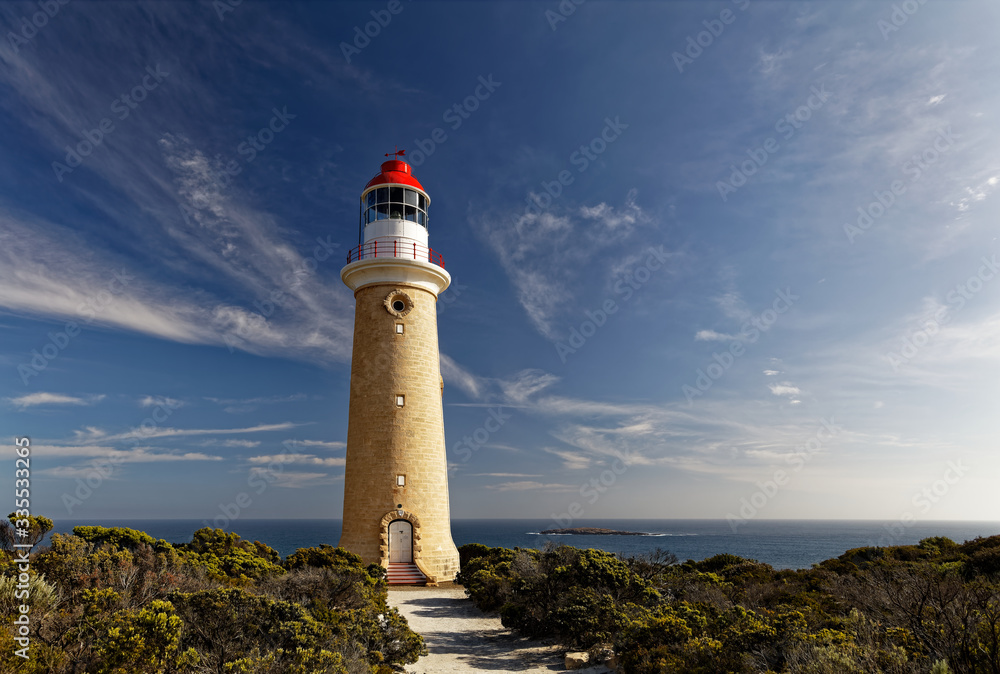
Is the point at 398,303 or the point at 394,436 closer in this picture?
the point at 394,436

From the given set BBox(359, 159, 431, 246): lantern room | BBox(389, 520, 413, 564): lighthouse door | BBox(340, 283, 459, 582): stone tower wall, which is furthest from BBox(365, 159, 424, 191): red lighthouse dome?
BBox(389, 520, 413, 564): lighthouse door

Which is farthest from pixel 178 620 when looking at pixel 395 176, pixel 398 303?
pixel 395 176

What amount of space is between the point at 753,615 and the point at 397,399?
13.6m

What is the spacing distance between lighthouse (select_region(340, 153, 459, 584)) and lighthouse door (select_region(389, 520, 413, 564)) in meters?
0.03

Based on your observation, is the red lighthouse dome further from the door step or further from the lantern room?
the door step

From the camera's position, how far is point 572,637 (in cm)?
1113

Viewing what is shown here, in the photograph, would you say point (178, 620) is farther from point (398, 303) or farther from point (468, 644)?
point (398, 303)

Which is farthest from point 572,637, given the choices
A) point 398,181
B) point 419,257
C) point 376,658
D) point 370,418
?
point 398,181

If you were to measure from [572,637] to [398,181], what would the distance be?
16622 mm

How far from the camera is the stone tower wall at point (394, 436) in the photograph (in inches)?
751

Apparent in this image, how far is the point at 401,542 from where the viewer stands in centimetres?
1911

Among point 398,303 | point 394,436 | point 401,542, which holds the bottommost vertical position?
point 401,542

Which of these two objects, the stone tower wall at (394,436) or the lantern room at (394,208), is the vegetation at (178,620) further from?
the lantern room at (394,208)

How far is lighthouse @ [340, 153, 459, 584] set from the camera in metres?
19.0
